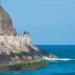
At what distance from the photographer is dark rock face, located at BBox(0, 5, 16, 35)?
169 meters

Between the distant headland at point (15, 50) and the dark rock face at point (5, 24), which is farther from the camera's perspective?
the dark rock face at point (5, 24)

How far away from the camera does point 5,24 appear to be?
175 meters

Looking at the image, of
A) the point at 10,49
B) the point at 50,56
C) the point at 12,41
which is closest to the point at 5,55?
the point at 10,49

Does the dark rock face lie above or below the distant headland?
above

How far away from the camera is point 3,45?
15200cm

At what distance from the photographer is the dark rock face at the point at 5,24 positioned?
554ft

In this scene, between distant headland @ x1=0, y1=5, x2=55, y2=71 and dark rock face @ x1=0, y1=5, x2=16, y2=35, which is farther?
dark rock face @ x1=0, y1=5, x2=16, y2=35

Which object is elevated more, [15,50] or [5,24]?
[5,24]

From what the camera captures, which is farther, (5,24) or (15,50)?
(5,24)

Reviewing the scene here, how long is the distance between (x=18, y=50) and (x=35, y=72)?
42.7 meters

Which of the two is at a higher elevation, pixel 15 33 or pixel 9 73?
pixel 15 33

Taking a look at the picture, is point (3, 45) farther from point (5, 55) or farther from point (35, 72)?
point (35, 72)

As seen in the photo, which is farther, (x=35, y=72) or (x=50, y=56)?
(x=50, y=56)

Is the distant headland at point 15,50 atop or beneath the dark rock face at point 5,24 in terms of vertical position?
beneath
